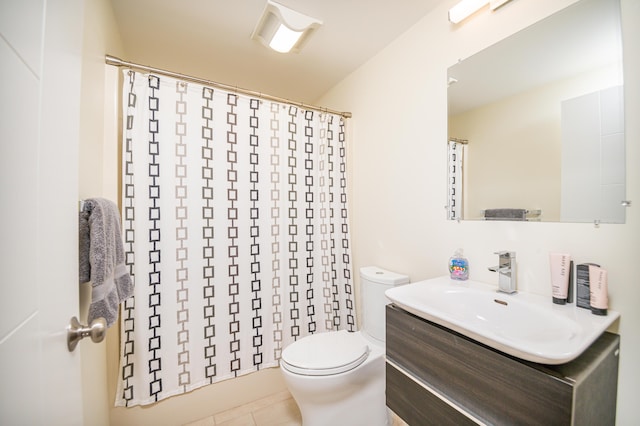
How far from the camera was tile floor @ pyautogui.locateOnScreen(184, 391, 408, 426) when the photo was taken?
152 cm

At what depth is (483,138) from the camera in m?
1.24

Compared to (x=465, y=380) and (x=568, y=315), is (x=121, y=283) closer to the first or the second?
(x=465, y=380)

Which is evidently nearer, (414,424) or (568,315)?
(568,315)

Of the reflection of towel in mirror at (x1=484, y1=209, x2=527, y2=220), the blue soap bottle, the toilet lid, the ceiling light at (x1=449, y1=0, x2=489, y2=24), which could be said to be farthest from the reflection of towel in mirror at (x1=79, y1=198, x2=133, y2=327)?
the ceiling light at (x1=449, y1=0, x2=489, y2=24)

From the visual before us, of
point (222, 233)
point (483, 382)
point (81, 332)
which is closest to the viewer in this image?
point (81, 332)

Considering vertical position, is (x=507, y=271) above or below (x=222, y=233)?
below

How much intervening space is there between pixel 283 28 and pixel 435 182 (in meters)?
1.24

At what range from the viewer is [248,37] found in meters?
1.60

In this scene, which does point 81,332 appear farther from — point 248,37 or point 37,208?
point 248,37

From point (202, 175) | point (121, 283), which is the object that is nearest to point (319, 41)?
point (202, 175)

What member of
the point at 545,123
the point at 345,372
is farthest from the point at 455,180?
the point at 345,372

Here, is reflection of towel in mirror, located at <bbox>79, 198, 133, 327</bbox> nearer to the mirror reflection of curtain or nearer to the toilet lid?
the toilet lid

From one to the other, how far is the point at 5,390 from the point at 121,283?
83 cm

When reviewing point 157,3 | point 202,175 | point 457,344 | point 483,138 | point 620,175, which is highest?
point 157,3
